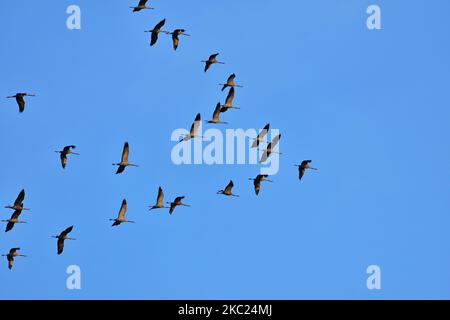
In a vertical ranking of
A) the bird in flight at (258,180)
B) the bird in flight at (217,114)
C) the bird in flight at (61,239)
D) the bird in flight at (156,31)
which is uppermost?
the bird in flight at (156,31)

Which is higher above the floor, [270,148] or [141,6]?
[141,6]

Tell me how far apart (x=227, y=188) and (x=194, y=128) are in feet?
15.8

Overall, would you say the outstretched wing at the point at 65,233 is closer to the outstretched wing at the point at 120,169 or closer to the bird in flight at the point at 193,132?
the outstretched wing at the point at 120,169

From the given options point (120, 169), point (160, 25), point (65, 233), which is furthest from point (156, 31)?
point (65, 233)

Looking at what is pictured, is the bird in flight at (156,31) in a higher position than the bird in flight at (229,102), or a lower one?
higher

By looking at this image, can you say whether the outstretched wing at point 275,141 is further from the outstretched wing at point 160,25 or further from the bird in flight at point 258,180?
the outstretched wing at point 160,25

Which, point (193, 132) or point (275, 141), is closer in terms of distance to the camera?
point (193, 132)

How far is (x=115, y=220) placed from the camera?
93.4 meters

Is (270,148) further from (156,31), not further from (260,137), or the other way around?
(156,31)

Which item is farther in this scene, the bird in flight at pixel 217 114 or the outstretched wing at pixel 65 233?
the bird in flight at pixel 217 114
